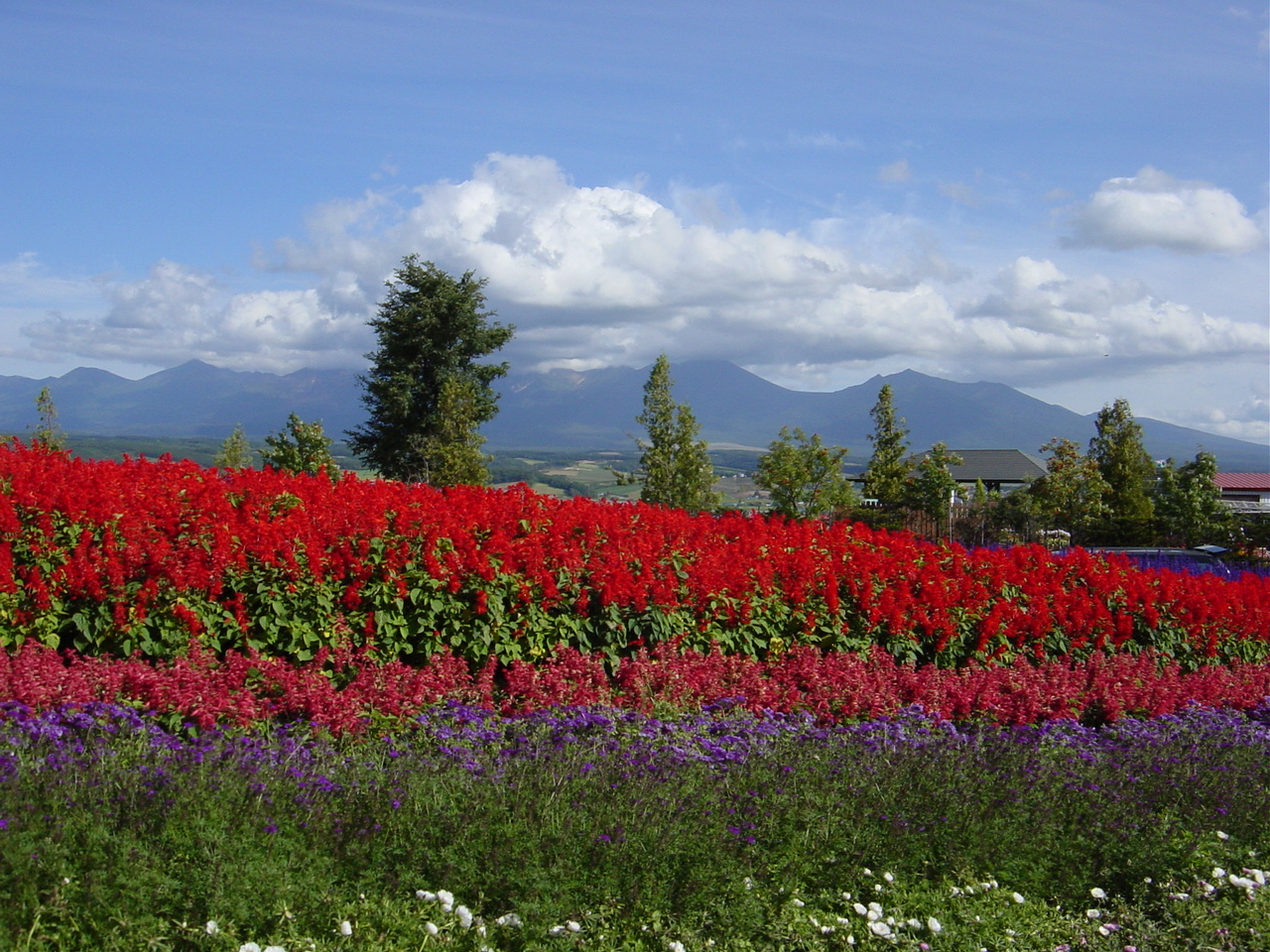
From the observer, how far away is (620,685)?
6117 mm

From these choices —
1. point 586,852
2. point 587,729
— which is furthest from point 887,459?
point 586,852

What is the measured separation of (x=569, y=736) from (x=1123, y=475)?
32.5 m

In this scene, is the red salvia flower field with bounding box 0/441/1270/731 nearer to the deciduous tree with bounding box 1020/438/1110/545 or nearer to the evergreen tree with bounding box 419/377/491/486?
the evergreen tree with bounding box 419/377/491/486

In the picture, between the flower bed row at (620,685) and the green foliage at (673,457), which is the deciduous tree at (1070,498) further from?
the flower bed row at (620,685)

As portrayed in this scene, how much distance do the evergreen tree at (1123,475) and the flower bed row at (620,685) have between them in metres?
25.2

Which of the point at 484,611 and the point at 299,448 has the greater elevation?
the point at 299,448

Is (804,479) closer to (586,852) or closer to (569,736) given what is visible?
(569,736)

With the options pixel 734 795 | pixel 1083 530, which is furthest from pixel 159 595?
pixel 1083 530

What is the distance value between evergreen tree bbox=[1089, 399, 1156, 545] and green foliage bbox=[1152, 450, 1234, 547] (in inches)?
30.6

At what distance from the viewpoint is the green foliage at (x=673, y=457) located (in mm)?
22078

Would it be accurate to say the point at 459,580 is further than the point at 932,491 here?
No

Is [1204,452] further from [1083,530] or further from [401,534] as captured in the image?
[401,534]

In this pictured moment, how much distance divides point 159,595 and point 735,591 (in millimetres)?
3656

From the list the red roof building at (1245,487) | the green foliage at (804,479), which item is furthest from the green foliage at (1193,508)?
the red roof building at (1245,487)
